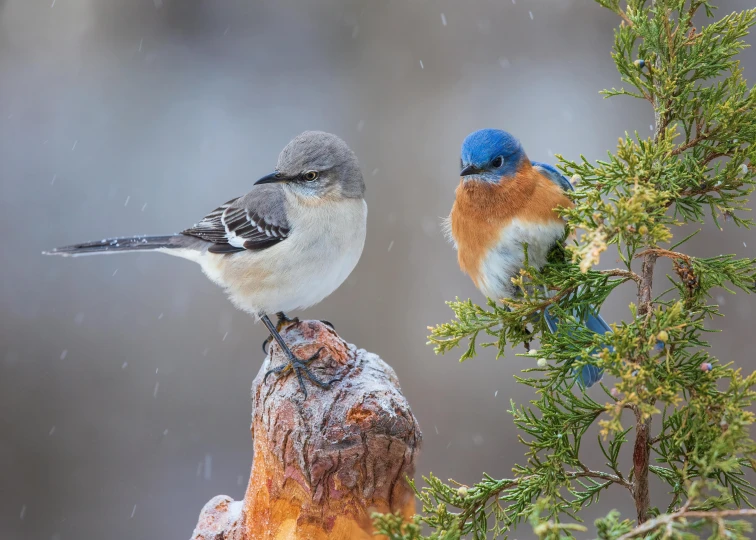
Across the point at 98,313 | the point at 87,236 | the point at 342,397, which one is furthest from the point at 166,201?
the point at 342,397

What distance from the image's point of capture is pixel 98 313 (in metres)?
3.35

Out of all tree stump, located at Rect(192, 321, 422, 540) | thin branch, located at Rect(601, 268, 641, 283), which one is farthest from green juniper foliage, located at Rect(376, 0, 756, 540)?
tree stump, located at Rect(192, 321, 422, 540)

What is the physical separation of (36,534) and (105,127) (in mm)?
1939

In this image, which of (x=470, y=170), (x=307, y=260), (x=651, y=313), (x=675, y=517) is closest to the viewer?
(x=675, y=517)

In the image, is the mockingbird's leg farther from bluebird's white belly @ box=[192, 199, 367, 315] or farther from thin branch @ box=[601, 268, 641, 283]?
thin branch @ box=[601, 268, 641, 283]

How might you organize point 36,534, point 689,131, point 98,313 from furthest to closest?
point 98,313
point 36,534
point 689,131

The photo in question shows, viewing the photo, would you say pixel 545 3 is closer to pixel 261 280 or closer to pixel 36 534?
pixel 261 280

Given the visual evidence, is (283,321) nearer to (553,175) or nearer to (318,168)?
(318,168)

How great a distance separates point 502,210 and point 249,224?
2.64 ft

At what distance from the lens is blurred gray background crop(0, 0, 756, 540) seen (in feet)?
10.6

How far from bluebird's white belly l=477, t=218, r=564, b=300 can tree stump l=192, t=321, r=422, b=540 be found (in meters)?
0.39

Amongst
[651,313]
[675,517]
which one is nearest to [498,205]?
[651,313]

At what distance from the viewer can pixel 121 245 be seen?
209 centimetres

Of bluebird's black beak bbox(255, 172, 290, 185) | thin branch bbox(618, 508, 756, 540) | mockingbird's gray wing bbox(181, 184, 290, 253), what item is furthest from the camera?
mockingbird's gray wing bbox(181, 184, 290, 253)
